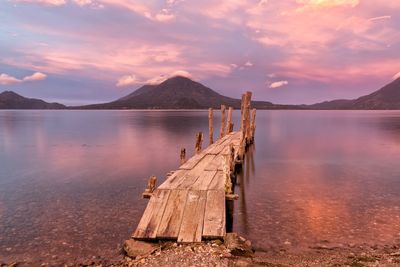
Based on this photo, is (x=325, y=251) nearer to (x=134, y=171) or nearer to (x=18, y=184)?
(x=134, y=171)

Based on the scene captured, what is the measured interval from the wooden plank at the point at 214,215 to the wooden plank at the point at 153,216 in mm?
1240

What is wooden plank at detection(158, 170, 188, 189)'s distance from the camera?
10.5 m

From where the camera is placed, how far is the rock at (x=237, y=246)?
7.62m

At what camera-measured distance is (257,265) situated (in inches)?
283

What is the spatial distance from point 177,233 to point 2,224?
653 centimetres

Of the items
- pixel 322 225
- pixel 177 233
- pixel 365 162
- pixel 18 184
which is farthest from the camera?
pixel 365 162

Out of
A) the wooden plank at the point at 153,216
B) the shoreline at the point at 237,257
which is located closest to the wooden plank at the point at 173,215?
the wooden plank at the point at 153,216

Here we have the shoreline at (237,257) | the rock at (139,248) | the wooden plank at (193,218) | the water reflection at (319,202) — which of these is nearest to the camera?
the shoreline at (237,257)

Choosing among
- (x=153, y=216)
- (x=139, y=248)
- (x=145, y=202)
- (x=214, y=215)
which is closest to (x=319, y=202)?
(x=214, y=215)

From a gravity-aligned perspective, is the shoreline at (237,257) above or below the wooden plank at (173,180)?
below

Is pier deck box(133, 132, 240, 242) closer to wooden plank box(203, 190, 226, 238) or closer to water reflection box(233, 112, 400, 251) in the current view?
wooden plank box(203, 190, 226, 238)

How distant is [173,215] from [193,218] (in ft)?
1.81

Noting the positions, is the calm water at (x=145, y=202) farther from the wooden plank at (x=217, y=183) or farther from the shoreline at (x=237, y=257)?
the wooden plank at (x=217, y=183)

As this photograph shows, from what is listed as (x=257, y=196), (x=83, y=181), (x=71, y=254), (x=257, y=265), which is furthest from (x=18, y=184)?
(x=257, y=265)
